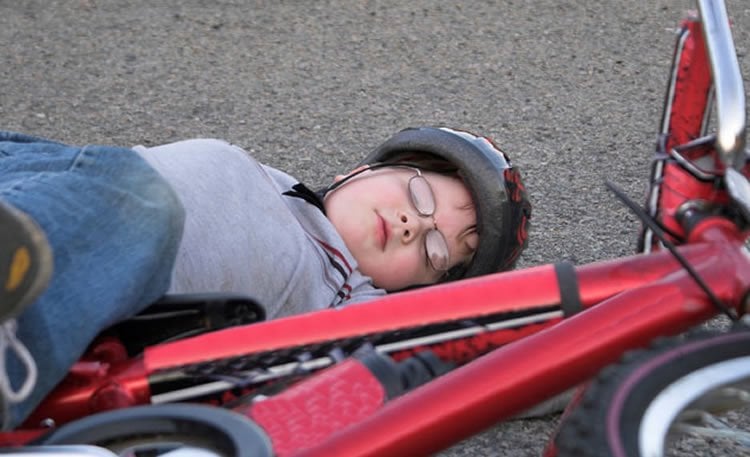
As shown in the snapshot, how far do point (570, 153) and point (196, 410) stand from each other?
183 centimetres

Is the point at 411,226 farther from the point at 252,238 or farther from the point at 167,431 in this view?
the point at 167,431

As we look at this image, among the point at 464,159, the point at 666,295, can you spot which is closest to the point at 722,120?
the point at 666,295

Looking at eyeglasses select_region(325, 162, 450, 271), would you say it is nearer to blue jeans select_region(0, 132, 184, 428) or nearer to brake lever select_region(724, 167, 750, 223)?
blue jeans select_region(0, 132, 184, 428)

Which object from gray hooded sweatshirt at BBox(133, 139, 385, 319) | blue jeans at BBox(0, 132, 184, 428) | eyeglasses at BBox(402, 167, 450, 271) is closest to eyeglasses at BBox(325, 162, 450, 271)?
eyeglasses at BBox(402, 167, 450, 271)

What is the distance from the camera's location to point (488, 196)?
74.1 inches

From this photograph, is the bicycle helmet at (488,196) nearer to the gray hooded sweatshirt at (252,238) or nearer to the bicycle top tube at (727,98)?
the gray hooded sweatshirt at (252,238)

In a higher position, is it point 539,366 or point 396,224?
point 539,366

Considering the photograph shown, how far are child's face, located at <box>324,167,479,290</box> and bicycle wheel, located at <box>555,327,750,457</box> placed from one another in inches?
36.2

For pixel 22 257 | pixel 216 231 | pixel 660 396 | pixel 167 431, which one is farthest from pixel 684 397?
pixel 216 231

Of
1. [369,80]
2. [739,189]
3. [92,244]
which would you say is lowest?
[369,80]

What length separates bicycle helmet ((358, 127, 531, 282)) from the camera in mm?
1884

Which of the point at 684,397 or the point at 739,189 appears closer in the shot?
the point at 684,397

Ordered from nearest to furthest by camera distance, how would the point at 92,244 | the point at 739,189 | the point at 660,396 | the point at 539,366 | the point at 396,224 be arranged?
the point at 660,396
the point at 539,366
the point at 739,189
the point at 92,244
the point at 396,224

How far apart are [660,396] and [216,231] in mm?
913
